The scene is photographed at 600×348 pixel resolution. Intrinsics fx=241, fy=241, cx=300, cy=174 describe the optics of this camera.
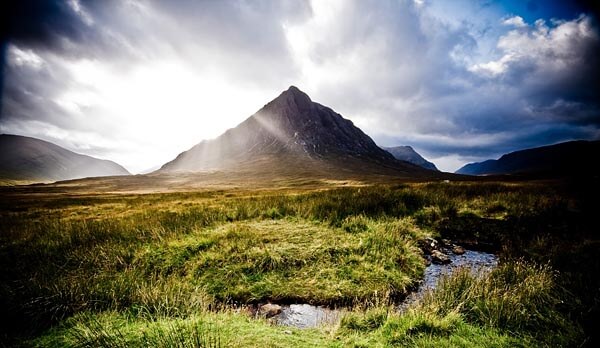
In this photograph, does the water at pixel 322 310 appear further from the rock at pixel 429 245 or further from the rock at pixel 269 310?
the rock at pixel 429 245

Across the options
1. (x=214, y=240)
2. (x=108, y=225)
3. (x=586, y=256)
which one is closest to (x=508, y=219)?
(x=586, y=256)

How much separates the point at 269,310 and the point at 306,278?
167 cm

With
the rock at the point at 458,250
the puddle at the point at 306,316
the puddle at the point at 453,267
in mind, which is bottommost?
the puddle at the point at 306,316

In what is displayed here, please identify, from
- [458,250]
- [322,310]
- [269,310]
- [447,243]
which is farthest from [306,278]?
[447,243]

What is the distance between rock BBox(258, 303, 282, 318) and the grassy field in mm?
334

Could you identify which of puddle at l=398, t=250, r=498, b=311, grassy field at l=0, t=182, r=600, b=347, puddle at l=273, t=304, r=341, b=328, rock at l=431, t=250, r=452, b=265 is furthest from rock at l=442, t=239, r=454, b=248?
puddle at l=273, t=304, r=341, b=328

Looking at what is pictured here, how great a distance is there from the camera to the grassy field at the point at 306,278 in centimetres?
470

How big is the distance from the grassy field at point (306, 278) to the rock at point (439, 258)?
2.56 feet

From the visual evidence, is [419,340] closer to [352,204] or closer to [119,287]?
[119,287]

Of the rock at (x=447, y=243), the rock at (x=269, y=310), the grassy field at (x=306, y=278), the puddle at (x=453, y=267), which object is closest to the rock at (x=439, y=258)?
the puddle at (x=453, y=267)

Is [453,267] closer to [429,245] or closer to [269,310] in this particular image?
[429,245]

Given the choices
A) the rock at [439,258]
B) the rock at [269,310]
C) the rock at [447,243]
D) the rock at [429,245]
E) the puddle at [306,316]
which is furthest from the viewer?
the rock at [447,243]

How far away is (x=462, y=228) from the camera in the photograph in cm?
1215

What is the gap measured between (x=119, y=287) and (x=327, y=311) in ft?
18.4
